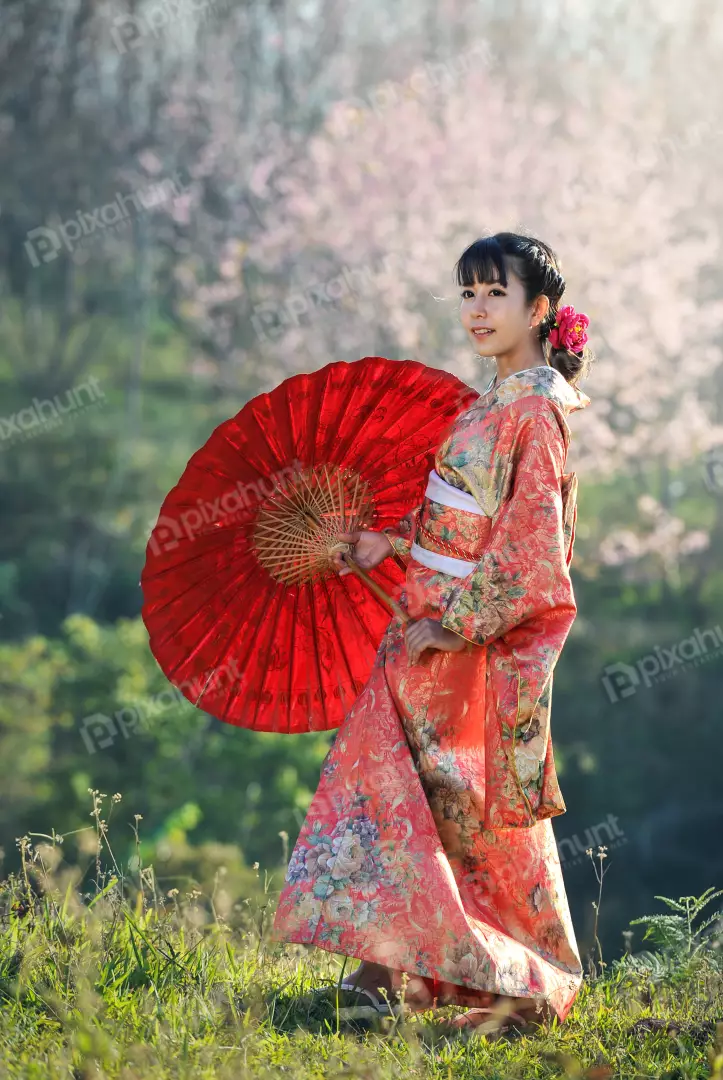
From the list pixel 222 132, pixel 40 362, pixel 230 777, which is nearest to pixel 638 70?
pixel 222 132

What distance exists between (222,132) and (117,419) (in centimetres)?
221

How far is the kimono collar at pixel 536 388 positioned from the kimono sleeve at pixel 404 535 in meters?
0.25

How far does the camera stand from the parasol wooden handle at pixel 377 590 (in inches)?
78.4

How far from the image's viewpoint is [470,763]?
76.6 inches

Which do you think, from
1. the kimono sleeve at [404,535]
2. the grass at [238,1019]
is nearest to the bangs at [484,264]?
the kimono sleeve at [404,535]

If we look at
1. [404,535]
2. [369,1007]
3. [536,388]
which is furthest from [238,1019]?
[536,388]

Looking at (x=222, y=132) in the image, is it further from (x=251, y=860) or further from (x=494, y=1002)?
(x=494, y=1002)

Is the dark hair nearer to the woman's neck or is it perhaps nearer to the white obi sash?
the woman's neck

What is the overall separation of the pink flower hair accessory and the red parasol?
0.59ft

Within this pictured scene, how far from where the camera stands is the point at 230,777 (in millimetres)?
5945

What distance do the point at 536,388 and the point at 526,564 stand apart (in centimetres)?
29

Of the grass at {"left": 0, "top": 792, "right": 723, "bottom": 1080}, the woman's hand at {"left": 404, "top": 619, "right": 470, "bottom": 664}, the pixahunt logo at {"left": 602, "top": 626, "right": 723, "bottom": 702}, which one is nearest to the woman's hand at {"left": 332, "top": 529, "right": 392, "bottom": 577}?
the woman's hand at {"left": 404, "top": 619, "right": 470, "bottom": 664}

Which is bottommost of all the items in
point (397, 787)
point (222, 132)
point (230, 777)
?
point (230, 777)

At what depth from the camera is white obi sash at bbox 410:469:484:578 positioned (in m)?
1.96
